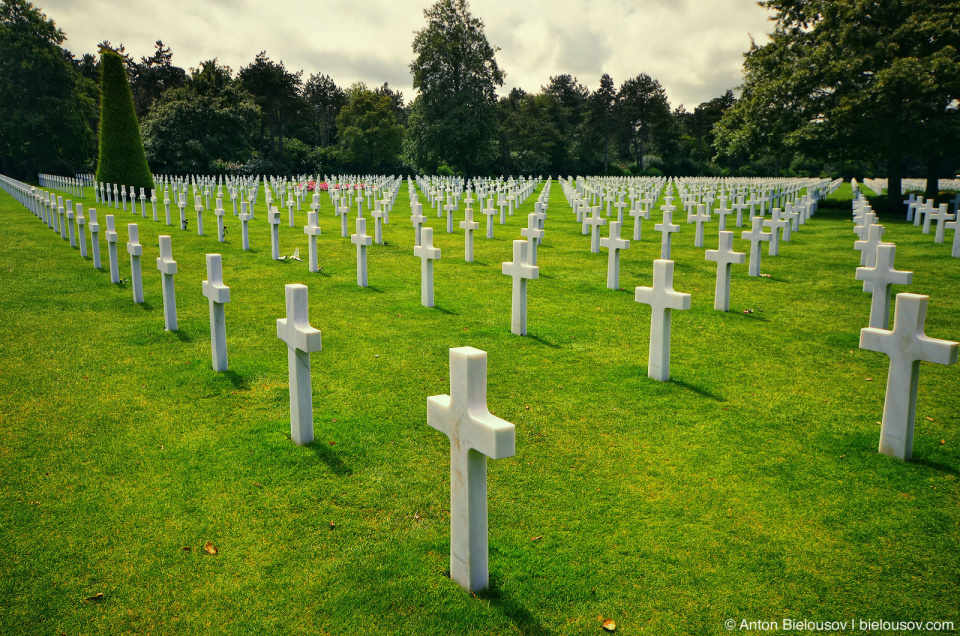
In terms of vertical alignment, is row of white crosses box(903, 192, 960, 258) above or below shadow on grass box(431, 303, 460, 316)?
above

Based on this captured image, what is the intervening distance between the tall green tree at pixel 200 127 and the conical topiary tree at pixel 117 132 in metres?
22.2

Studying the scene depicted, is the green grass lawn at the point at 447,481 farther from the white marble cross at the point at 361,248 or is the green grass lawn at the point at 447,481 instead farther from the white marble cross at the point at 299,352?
the white marble cross at the point at 361,248

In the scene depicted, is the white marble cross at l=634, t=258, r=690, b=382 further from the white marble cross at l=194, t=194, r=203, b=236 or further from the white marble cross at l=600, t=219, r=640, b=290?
the white marble cross at l=194, t=194, r=203, b=236

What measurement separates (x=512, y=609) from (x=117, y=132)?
29.4 metres

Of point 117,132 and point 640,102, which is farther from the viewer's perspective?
point 640,102

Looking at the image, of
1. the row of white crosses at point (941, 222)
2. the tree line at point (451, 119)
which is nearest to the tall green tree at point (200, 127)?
the tree line at point (451, 119)

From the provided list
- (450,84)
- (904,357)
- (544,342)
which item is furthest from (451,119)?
(904,357)

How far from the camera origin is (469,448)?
→ 2814 mm

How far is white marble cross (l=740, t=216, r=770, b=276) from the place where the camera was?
11.1 metres

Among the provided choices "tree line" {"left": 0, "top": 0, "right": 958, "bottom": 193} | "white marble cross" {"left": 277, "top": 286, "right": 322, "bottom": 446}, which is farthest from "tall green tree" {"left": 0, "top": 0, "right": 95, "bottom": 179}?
"white marble cross" {"left": 277, "top": 286, "right": 322, "bottom": 446}

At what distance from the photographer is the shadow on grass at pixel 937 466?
4.21 metres

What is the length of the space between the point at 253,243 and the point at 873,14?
23.3 metres

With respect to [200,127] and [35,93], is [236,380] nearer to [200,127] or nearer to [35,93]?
[200,127]

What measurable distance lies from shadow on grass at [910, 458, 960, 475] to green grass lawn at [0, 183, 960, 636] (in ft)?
0.07
